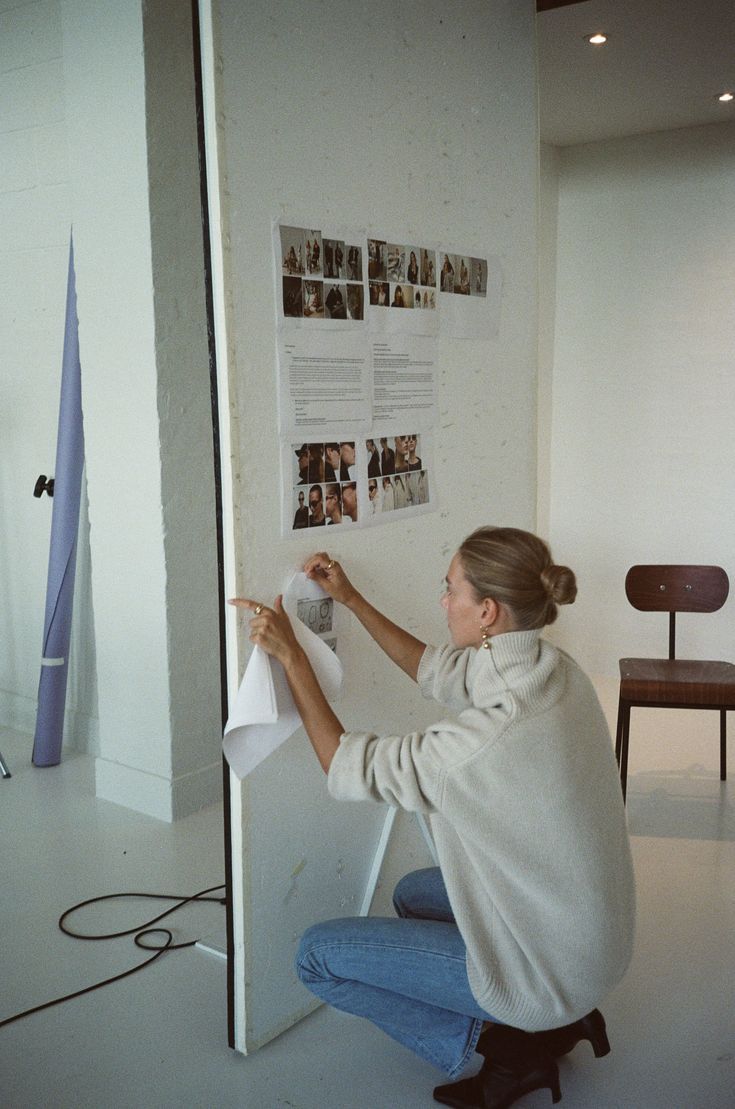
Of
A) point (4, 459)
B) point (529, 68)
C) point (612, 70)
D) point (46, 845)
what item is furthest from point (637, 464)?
point (46, 845)

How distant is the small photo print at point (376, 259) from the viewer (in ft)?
6.98

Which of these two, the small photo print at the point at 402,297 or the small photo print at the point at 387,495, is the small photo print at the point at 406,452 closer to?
the small photo print at the point at 387,495

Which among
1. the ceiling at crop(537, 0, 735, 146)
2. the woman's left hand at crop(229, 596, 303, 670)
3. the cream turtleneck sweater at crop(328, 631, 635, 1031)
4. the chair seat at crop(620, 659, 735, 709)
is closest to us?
the cream turtleneck sweater at crop(328, 631, 635, 1031)

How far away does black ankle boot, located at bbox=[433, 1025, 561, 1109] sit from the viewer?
1.92m

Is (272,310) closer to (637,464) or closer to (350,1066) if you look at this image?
(350,1066)

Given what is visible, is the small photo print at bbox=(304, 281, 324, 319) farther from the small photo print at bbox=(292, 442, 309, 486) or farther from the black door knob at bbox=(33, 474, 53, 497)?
the black door knob at bbox=(33, 474, 53, 497)

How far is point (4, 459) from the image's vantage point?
4.00 meters

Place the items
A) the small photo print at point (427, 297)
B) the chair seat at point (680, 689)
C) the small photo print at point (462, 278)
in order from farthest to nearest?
the chair seat at point (680, 689)
the small photo print at point (462, 278)
the small photo print at point (427, 297)

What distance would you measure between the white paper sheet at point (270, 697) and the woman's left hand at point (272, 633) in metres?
0.03

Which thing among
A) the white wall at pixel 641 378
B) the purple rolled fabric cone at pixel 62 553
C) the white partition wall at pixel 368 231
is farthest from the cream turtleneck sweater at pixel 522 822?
the white wall at pixel 641 378

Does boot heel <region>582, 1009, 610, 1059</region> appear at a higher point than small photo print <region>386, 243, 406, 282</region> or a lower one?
lower

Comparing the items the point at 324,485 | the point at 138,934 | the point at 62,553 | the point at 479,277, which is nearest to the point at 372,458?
the point at 324,485

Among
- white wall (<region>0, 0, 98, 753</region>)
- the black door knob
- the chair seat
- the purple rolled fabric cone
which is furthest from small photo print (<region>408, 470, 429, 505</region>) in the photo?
the black door knob

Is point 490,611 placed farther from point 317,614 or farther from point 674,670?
point 674,670
